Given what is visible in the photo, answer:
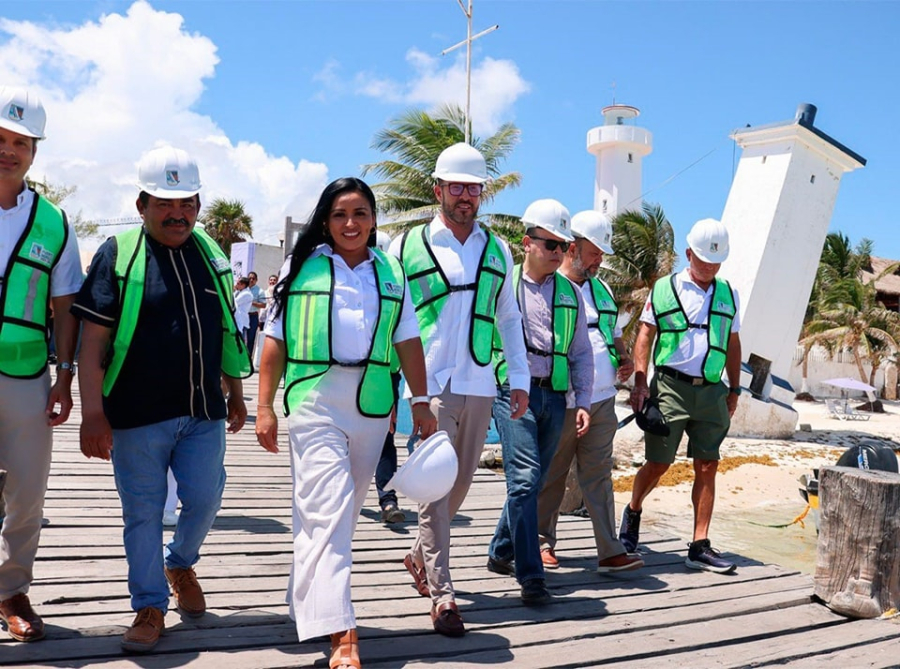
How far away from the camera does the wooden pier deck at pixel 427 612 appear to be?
11.5 ft

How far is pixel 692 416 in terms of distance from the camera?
5.39m

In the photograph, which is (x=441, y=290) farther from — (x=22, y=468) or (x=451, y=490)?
(x=22, y=468)

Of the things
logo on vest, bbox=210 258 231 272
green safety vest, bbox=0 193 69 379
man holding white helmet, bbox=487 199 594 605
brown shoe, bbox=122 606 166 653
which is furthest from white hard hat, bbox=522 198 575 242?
brown shoe, bbox=122 606 166 653

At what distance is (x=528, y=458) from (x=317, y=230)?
1.61 meters

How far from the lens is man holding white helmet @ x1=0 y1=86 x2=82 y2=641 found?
10.6 ft

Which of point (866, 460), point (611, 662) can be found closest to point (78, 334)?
point (611, 662)

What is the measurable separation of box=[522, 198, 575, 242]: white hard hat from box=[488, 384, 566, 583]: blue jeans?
83 cm

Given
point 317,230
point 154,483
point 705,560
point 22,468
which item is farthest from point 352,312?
point 705,560

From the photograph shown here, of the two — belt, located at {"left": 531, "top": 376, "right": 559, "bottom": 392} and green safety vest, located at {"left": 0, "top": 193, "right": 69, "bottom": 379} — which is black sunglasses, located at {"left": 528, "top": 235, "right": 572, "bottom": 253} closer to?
belt, located at {"left": 531, "top": 376, "right": 559, "bottom": 392}

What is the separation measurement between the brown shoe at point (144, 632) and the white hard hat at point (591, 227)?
3.09m

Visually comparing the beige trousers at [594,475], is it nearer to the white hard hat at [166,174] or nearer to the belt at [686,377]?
the belt at [686,377]

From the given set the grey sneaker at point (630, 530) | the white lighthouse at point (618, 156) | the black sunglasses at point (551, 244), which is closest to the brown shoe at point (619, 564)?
the grey sneaker at point (630, 530)

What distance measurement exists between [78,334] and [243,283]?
33.5ft

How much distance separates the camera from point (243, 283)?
13.4 m
